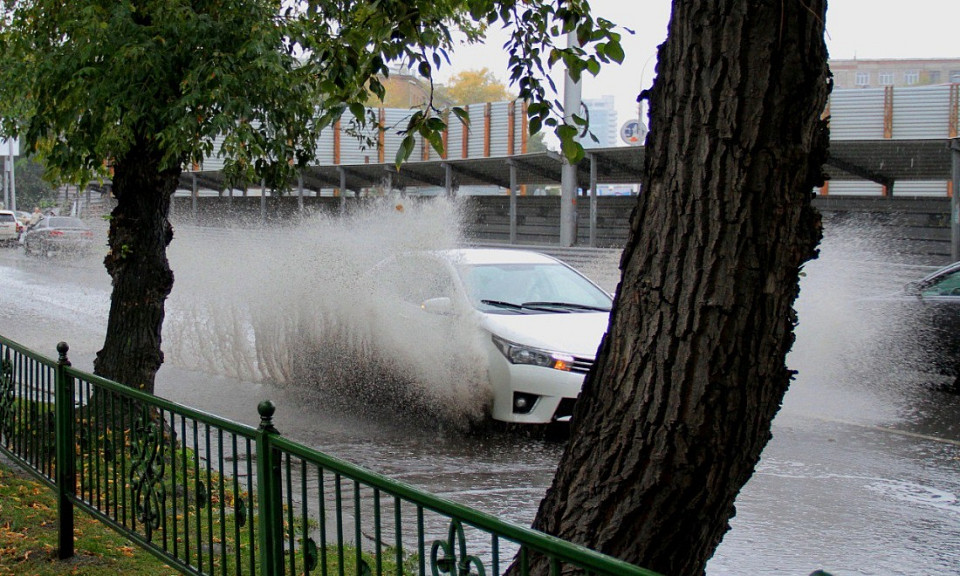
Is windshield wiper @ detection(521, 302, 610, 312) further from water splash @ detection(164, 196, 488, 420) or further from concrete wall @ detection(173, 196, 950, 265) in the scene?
concrete wall @ detection(173, 196, 950, 265)

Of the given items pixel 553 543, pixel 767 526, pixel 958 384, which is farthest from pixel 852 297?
pixel 553 543

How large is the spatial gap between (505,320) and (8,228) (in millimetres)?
43689

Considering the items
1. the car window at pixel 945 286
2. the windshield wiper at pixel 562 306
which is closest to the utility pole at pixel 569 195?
the car window at pixel 945 286

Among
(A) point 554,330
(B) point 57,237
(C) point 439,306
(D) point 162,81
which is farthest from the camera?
(B) point 57,237

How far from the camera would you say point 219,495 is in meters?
3.93

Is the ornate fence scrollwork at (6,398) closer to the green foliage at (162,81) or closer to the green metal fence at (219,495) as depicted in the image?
the green metal fence at (219,495)

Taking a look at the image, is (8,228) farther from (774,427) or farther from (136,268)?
(774,427)

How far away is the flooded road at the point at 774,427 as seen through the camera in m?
5.83

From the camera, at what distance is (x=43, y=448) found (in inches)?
217

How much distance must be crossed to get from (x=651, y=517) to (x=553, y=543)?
0.94 metres

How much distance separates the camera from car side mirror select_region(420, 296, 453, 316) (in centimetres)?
865

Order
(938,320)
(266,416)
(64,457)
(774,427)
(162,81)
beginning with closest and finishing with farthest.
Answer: (266,416)
(64,457)
(162,81)
(774,427)
(938,320)

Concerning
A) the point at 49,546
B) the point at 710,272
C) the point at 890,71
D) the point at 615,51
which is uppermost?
the point at 890,71

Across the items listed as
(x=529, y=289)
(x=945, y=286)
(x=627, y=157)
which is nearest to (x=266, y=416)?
(x=529, y=289)
